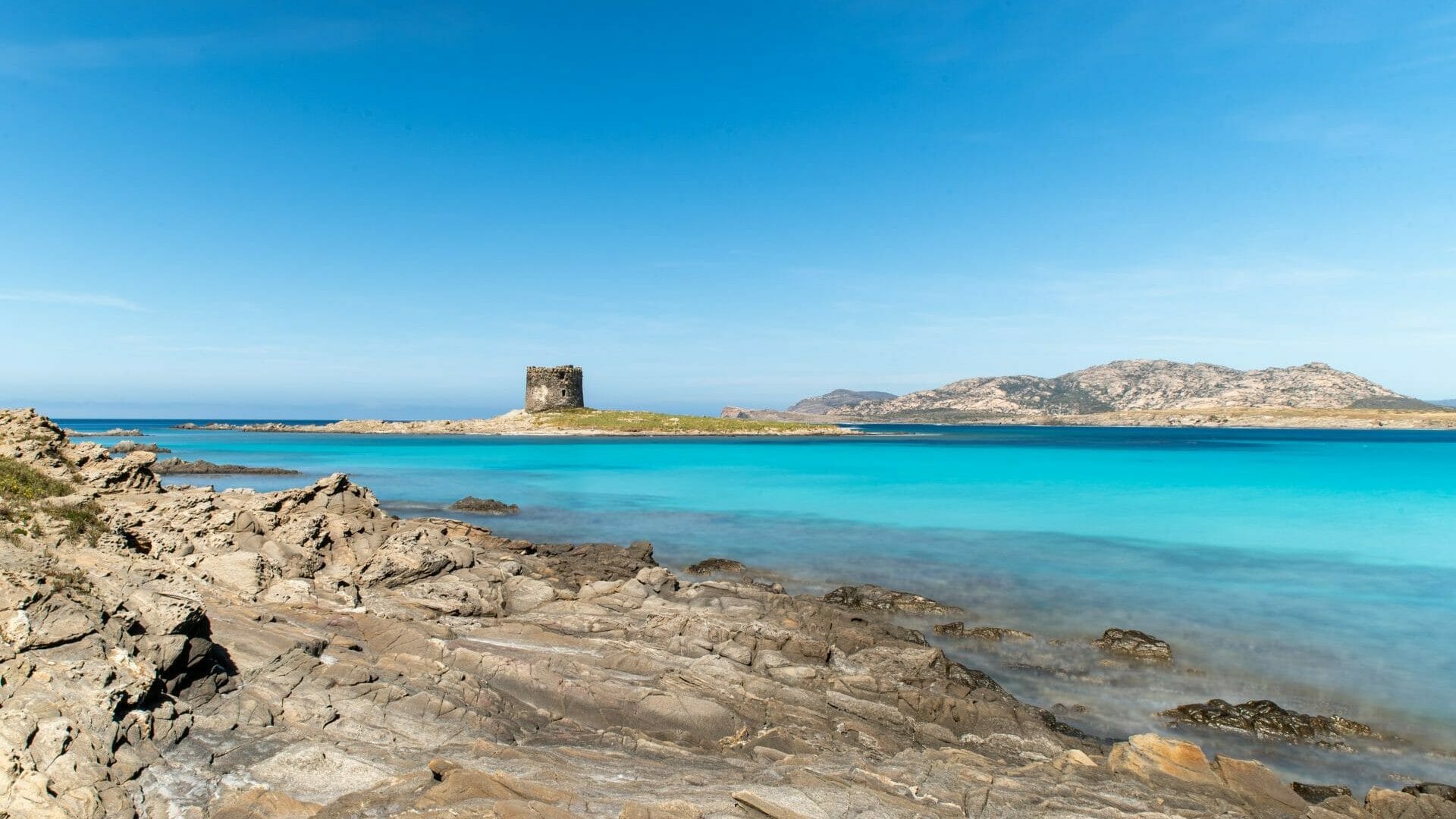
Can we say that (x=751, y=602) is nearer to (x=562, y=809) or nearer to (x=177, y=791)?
(x=562, y=809)

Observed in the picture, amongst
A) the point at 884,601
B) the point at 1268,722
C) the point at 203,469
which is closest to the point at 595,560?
the point at 884,601

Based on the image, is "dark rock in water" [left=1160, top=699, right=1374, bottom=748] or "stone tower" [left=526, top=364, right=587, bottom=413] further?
"stone tower" [left=526, top=364, right=587, bottom=413]

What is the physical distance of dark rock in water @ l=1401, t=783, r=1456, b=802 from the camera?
747cm

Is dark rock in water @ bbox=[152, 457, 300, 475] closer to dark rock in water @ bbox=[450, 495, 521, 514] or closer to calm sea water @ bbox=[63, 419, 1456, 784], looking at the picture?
calm sea water @ bbox=[63, 419, 1456, 784]

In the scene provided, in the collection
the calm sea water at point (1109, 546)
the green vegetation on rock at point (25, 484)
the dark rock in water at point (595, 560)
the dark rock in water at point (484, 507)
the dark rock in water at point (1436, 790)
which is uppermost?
the green vegetation on rock at point (25, 484)

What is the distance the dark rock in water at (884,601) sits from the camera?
48.3ft

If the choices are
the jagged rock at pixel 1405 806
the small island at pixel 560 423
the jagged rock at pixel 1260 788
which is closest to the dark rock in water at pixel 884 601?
the jagged rock at pixel 1260 788

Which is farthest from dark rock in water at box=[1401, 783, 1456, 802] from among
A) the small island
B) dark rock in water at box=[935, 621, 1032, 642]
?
the small island

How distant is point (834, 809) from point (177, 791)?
189 inches

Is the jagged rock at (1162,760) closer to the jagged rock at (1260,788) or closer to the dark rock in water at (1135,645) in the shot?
the jagged rock at (1260,788)

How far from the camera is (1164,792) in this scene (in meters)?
6.79

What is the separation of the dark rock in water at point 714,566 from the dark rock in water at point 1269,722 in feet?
33.7

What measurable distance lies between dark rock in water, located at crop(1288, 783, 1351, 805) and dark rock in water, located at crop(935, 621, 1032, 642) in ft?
17.3

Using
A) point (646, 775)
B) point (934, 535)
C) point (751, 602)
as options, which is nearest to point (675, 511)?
point (934, 535)
